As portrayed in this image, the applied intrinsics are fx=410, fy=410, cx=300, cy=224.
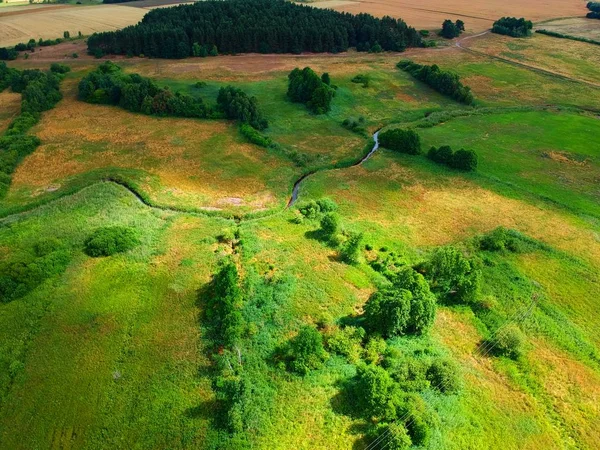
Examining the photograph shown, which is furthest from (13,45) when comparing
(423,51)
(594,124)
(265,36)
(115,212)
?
(594,124)

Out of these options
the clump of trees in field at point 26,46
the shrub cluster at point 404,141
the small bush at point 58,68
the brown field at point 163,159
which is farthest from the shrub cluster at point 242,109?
the clump of trees in field at point 26,46

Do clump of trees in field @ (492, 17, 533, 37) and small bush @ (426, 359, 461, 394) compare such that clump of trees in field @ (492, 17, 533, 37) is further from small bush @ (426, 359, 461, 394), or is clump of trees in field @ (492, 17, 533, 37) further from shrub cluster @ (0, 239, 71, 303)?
shrub cluster @ (0, 239, 71, 303)

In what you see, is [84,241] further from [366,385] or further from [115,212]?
[366,385]

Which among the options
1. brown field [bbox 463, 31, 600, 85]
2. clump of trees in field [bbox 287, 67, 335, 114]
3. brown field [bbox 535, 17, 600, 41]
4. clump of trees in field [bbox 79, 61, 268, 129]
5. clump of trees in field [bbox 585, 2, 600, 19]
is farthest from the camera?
clump of trees in field [bbox 585, 2, 600, 19]

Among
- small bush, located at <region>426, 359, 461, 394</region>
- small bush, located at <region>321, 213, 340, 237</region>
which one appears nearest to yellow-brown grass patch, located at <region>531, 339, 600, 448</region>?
small bush, located at <region>426, 359, 461, 394</region>

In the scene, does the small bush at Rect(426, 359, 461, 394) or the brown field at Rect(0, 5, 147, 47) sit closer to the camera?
the small bush at Rect(426, 359, 461, 394)

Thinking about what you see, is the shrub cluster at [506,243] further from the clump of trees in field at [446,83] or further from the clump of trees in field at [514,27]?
the clump of trees in field at [514,27]

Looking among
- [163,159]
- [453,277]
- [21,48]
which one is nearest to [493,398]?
[453,277]

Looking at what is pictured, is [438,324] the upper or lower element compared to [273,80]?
lower
